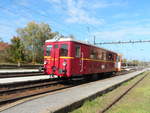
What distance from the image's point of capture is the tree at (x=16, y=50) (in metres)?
55.2

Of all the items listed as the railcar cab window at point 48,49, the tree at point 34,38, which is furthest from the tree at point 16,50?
the railcar cab window at point 48,49

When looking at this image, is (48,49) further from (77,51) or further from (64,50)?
(77,51)

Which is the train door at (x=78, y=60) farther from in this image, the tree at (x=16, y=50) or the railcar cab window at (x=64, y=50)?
the tree at (x=16, y=50)

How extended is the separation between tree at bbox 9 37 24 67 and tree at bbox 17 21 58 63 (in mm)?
2130

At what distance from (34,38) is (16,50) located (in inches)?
285

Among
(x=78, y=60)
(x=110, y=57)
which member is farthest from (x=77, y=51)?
(x=110, y=57)

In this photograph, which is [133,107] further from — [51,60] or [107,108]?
[51,60]

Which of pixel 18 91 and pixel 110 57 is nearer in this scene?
pixel 18 91

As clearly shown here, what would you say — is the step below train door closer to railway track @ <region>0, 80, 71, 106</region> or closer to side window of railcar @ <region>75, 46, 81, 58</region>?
railway track @ <region>0, 80, 71, 106</region>

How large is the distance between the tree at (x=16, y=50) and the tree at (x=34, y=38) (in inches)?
83.9

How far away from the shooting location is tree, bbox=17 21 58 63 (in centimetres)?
5981

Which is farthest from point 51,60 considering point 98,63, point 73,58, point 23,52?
point 23,52

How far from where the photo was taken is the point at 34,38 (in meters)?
60.1

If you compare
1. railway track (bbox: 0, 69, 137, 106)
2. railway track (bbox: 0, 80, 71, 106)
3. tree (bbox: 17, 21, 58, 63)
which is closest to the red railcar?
railway track (bbox: 0, 69, 137, 106)
